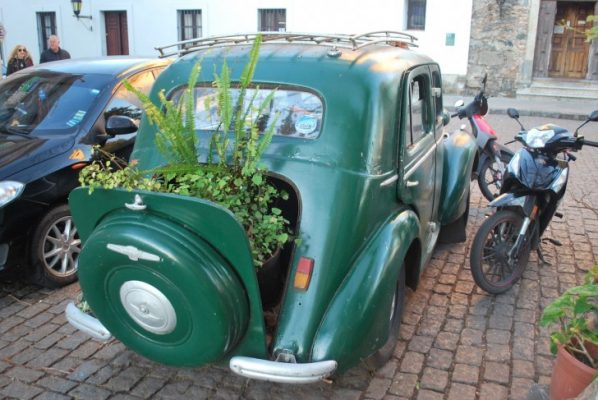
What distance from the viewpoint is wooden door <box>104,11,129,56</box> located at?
68.2ft

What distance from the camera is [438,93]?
4.39 meters

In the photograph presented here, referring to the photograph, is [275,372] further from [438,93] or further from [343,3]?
[343,3]

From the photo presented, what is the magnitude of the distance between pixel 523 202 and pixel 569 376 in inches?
70.2

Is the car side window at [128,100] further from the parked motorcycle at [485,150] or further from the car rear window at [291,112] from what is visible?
the parked motorcycle at [485,150]

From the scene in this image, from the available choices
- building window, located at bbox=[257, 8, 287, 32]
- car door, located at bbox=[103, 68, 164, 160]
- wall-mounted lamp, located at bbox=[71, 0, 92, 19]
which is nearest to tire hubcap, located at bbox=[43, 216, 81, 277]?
car door, located at bbox=[103, 68, 164, 160]

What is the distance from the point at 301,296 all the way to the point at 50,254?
2.32 m

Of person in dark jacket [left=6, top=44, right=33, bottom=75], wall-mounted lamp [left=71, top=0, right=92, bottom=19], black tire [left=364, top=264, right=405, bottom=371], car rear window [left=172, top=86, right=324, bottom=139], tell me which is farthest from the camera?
wall-mounted lamp [left=71, top=0, right=92, bottom=19]

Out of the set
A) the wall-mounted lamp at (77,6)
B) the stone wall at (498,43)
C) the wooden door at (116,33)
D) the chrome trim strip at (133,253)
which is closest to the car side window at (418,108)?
the chrome trim strip at (133,253)

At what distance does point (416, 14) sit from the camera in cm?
1723

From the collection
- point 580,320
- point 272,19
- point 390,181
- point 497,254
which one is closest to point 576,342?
point 580,320

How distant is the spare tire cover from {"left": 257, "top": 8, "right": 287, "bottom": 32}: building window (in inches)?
666

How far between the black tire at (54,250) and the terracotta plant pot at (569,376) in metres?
3.24

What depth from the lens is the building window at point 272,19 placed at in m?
18.6

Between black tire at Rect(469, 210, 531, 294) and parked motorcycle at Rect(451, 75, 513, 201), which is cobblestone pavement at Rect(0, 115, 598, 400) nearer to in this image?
black tire at Rect(469, 210, 531, 294)
